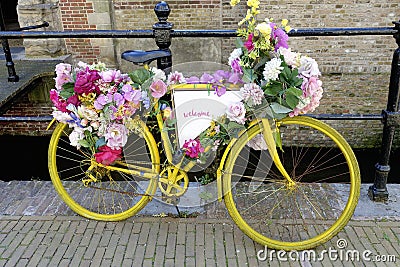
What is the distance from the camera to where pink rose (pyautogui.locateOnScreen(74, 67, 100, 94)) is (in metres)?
2.64

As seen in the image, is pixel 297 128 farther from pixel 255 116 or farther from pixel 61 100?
pixel 61 100

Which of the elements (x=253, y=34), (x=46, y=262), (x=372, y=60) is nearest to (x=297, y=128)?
(x=372, y=60)

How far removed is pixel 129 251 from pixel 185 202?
0.65 metres

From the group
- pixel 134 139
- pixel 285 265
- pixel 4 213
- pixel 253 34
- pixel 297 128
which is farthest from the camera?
pixel 297 128

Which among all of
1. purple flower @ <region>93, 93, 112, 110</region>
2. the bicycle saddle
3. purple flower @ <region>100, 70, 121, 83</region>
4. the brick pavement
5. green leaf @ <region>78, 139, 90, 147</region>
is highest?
the bicycle saddle

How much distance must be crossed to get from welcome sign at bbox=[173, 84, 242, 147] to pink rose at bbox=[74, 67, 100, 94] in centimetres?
53

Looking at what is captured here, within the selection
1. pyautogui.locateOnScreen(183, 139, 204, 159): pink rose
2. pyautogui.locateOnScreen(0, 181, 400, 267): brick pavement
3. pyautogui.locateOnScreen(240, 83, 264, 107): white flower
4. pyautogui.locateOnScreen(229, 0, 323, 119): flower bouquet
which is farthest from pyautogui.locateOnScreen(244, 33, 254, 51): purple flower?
pyautogui.locateOnScreen(0, 181, 400, 267): brick pavement

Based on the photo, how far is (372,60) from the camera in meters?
6.65

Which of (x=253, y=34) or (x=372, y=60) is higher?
(x=253, y=34)

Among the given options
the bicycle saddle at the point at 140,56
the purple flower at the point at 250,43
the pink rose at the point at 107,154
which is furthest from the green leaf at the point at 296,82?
the pink rose at the point at 107,154

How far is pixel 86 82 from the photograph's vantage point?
265 cm

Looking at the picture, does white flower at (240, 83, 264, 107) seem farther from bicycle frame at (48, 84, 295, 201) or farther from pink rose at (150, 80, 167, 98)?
pink rose at (150, 80, 167, 98)

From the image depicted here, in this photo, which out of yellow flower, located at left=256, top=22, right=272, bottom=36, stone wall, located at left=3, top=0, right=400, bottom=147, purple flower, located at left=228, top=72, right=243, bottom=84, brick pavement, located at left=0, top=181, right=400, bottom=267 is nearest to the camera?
yellow flower, located at left=256, top=22, right=272, bottom=36

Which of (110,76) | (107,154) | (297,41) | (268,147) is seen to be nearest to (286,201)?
(268,147)
